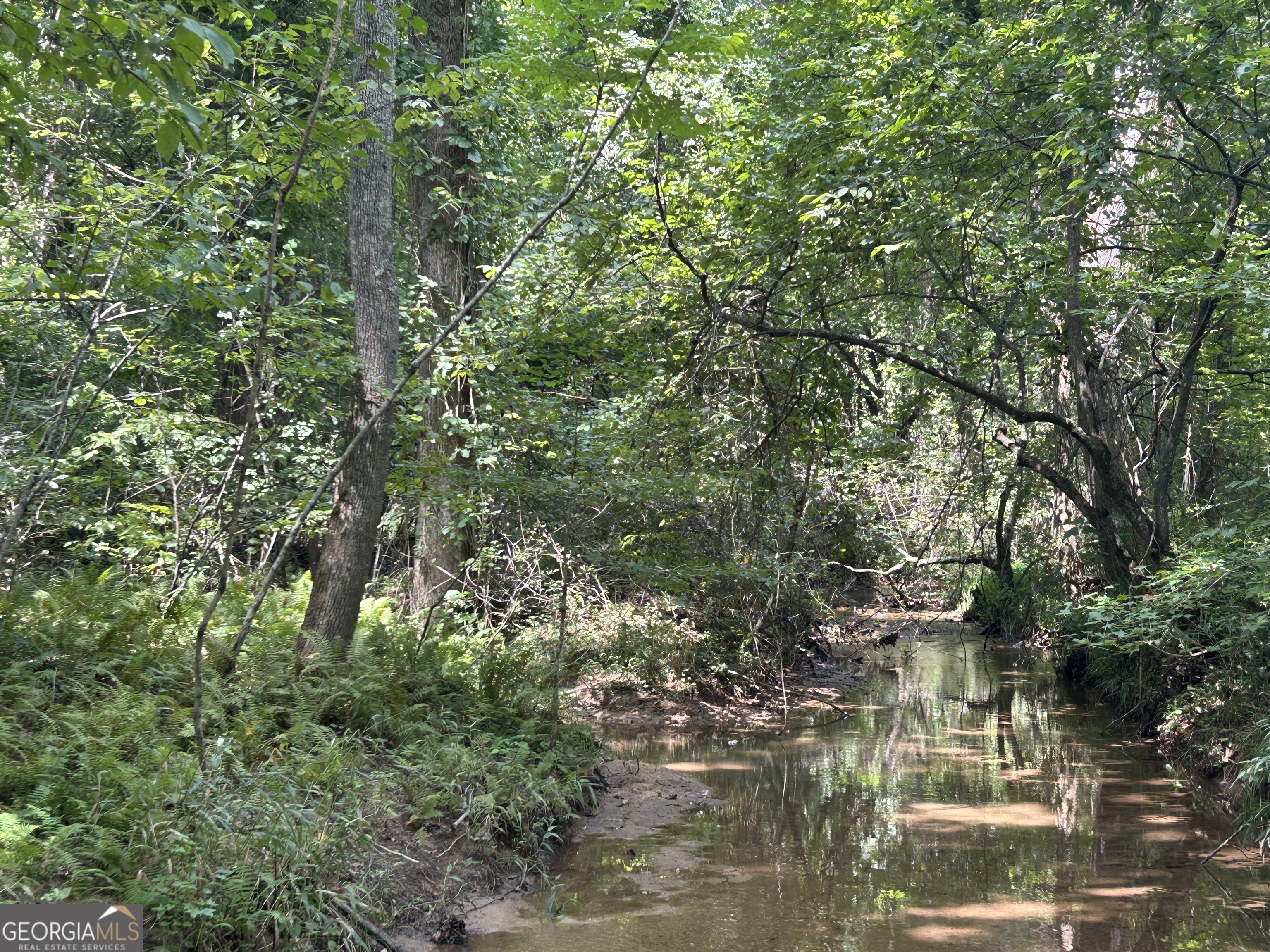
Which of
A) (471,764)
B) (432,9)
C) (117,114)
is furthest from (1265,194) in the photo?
(117,114)

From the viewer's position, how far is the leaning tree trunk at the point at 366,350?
6.71 metres

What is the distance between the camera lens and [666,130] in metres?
5.84

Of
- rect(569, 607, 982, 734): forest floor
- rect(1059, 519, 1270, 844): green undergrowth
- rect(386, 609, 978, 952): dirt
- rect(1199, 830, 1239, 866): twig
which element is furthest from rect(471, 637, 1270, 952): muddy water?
rect(569, 607, 982, 734): forest floor

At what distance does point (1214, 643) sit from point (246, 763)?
8178 mm

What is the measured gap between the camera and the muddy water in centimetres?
490

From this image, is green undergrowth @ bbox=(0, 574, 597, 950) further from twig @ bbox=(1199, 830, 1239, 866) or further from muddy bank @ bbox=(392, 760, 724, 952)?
twig @ bbox=(1199, 830, 1239, 866)

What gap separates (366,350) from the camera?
274 inches

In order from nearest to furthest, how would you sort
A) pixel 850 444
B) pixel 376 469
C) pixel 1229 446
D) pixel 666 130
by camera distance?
pixel 666 130 < pixel 376 469 < pixel 850 444 < pixel 1229 446

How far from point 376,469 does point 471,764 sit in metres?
2.34

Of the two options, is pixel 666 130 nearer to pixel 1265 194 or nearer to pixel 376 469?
pixel 376 469

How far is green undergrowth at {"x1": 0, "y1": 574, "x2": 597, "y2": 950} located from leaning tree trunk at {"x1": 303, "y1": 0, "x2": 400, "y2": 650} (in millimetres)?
470

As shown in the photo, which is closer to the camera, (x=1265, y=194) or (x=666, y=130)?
(x=666, y=130)

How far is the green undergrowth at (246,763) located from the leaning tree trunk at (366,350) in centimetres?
47

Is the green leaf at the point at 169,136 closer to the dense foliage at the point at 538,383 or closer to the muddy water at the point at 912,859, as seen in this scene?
the dense foliage at the point at 538,383
